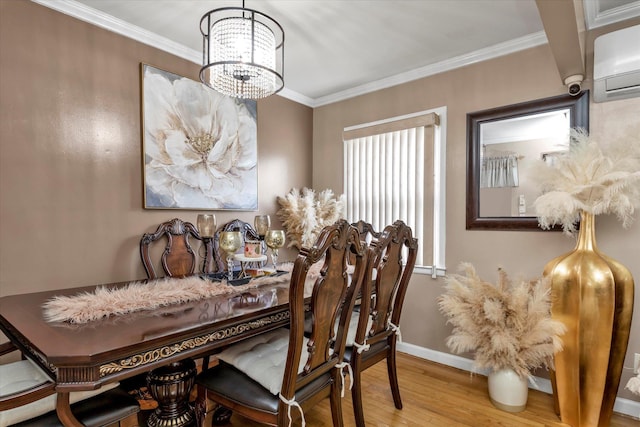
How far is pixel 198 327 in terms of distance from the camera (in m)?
1.16

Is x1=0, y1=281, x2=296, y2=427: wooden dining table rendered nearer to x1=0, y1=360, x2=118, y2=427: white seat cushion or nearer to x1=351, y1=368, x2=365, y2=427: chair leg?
x1=0, y1=360, x2=118, y2=427: white seat cushion

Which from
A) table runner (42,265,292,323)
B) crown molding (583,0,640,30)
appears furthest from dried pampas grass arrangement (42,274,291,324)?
crown molding (583,0,640,30)

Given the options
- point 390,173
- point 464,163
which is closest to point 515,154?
point 464,163

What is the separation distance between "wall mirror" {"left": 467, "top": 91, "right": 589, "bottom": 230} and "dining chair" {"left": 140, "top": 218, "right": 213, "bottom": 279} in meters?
2.24

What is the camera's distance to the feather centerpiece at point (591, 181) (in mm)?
1825

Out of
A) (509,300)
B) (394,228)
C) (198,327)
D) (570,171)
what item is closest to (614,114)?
(570,171)

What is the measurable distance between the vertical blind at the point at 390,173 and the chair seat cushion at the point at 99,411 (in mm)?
2397

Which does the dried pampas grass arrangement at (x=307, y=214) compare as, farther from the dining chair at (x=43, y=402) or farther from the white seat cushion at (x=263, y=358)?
the dining chair at (x=43, y=402)

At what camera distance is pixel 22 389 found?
3.81ft

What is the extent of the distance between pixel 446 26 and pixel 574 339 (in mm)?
2182

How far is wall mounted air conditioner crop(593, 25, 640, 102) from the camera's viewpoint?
1.97 meters

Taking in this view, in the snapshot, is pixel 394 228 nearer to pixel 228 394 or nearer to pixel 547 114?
pixel 228 394

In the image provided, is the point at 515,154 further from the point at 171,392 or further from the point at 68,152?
the point at 68,152

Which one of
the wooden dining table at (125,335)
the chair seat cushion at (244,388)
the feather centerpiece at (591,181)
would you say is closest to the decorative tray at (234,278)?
the wooden dining table at (125,335)
